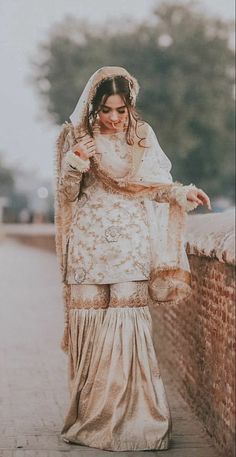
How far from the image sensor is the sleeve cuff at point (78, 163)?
16.8ft

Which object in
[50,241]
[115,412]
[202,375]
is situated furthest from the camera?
[50,241]

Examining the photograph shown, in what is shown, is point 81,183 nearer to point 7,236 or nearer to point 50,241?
point 50,241

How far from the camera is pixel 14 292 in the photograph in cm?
1627

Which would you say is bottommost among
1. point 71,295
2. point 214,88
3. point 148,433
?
point 148,433

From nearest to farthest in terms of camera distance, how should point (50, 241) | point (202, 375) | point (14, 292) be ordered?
point (202, 375)
point (14, 292)
point (50, 241)

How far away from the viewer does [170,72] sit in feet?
108

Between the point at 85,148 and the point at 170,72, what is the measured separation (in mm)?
28183

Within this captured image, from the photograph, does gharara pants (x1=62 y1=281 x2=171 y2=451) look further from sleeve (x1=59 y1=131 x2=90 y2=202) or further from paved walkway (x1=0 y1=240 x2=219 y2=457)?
sleeve (x1=59 y1=131 x2=90 y2=202)

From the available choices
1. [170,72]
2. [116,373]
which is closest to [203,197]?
[116,373]

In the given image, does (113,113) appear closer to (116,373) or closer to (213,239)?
(213,239)

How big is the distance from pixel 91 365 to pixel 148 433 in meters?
0.48

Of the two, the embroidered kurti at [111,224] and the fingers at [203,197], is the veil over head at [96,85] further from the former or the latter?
the fingers at [203,197]

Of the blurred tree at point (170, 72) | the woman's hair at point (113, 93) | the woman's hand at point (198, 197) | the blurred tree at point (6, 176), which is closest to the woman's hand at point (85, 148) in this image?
the woman's hair at point (113, 93)

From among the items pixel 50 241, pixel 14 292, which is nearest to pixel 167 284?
pixel 14 292
